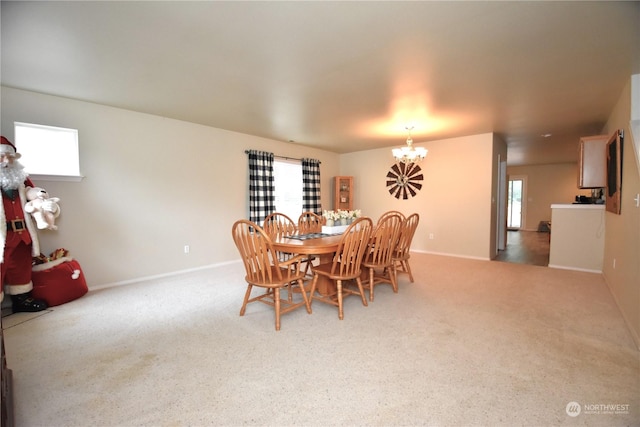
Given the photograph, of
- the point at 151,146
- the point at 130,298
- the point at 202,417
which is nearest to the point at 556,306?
the point at 202,417

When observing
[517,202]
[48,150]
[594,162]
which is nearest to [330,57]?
[48,150]

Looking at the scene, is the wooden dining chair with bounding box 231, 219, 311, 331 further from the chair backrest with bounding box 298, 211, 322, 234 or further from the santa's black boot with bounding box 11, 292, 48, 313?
the santa's black boot with bounding box 11, 292, 48, 313

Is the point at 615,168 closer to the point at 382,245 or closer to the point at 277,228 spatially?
the point at 382,245

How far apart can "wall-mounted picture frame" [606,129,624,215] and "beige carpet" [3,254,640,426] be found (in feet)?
3.53

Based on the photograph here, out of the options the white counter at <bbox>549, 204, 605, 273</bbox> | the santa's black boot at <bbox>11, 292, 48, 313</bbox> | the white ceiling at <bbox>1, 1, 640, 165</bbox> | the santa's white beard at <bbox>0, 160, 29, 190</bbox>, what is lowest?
the santa's black boot at <bbox>11, 292, 48, 313</bbox>

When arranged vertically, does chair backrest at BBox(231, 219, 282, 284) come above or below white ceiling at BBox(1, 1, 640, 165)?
below

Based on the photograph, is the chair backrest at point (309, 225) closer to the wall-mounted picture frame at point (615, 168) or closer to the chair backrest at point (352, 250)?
the chair backrest at point (352, 250)

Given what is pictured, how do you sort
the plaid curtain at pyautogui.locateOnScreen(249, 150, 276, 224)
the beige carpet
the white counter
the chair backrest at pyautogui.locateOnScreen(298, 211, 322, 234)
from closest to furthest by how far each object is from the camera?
the beige carpet → the chair backrest at pyautogui.locateOnScreen(298, 211, 322, 234) → the white counter → the plaid curtain at pyautogui.locateOnScreen(249, 150, 276, 224)

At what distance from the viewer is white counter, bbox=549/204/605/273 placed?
421 cm

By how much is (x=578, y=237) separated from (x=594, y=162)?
A: 5.19ft

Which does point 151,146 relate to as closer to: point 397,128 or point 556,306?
point 397,128

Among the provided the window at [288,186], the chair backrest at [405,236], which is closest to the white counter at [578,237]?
the chair backrest at [405,236]

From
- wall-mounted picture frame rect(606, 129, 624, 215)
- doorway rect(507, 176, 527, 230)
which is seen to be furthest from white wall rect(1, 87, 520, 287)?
doorway rect(507, 176, 527, 230)

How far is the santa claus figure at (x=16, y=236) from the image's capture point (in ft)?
8.60
